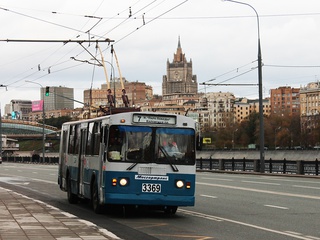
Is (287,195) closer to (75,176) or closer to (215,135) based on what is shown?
(75,176)

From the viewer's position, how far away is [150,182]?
53.2 feet

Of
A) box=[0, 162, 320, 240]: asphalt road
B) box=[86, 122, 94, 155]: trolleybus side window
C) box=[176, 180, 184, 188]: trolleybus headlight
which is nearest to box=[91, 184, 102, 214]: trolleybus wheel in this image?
box=[0, 162, 320, 240]: asphalt road

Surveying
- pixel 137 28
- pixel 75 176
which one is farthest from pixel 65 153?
pixel 137 28

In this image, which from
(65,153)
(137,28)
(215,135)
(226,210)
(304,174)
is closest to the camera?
(226,210)

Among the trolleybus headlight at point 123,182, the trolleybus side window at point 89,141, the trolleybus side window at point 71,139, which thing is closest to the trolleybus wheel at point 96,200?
the trolleybus headlight at point 123,182

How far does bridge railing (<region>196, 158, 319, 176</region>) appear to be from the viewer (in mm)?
40812

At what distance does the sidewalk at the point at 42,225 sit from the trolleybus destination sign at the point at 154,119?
9.15 ft

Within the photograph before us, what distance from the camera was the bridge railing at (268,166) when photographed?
134 feet

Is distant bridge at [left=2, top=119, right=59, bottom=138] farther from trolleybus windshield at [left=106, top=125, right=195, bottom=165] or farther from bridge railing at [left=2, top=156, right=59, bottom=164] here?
trolleybus windshield at [left=106, top=125, right=195, bottom=165]

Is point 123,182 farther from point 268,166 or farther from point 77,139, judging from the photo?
point 268,166

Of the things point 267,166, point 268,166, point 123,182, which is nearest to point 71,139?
point 123,182

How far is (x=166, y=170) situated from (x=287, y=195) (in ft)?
26.9

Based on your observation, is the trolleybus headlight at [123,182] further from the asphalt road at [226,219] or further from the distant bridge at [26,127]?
the distant bridge at [26,127]

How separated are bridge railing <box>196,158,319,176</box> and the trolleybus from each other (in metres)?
23.8
